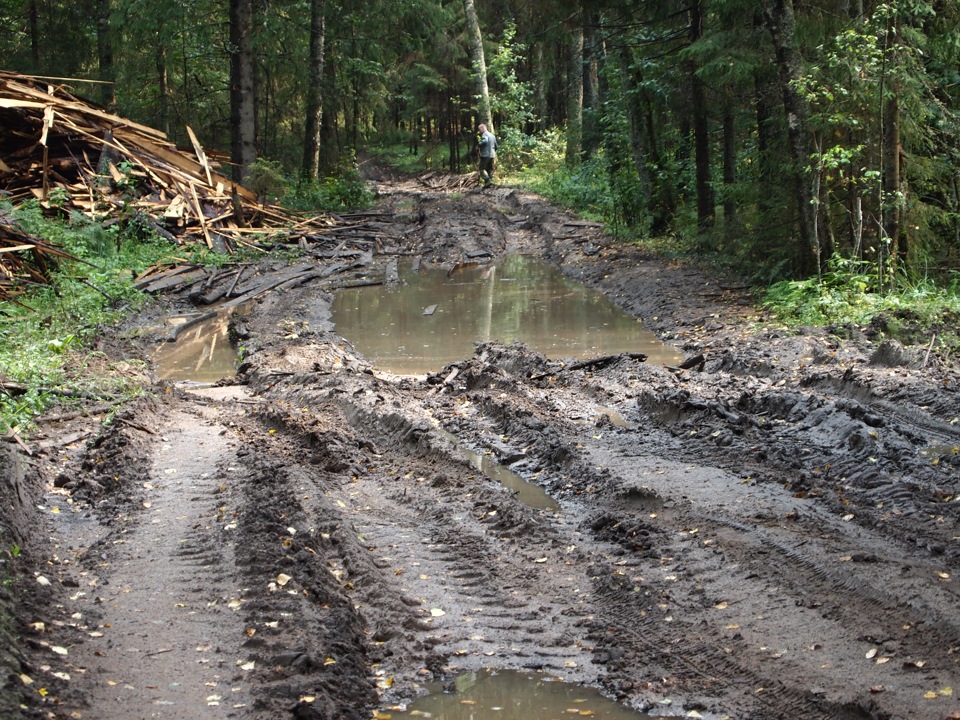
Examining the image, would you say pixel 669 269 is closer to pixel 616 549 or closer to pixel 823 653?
pixel 616 549

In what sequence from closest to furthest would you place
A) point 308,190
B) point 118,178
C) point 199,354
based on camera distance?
point 199,354
point 118,178
point 308,190

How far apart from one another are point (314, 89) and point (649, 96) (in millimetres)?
10664

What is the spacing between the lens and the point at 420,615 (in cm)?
520

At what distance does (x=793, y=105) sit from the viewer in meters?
12.8

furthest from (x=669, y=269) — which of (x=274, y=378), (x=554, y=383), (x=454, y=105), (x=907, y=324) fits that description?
(x=454, y=105)

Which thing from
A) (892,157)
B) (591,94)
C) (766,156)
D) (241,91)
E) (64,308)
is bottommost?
(64,308)

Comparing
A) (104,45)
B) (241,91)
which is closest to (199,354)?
(241,91)

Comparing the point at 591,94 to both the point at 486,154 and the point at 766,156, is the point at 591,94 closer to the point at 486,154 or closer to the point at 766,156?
the point at 486,154

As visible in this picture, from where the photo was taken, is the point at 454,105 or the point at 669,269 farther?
A: the point at 454,105

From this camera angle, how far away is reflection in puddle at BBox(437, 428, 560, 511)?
7047 millimetres

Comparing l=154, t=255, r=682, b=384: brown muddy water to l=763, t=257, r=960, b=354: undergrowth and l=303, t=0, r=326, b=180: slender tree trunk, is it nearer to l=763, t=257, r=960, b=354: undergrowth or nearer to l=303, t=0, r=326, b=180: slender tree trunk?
l=763, t=257, r=960, b=354: undergrowth

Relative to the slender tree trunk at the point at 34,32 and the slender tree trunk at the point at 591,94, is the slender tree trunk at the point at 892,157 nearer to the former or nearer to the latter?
the slender tree trunk at the point at 591,94

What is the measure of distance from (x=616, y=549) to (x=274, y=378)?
18.4 feet

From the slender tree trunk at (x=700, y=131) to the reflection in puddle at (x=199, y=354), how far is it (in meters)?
9.22
